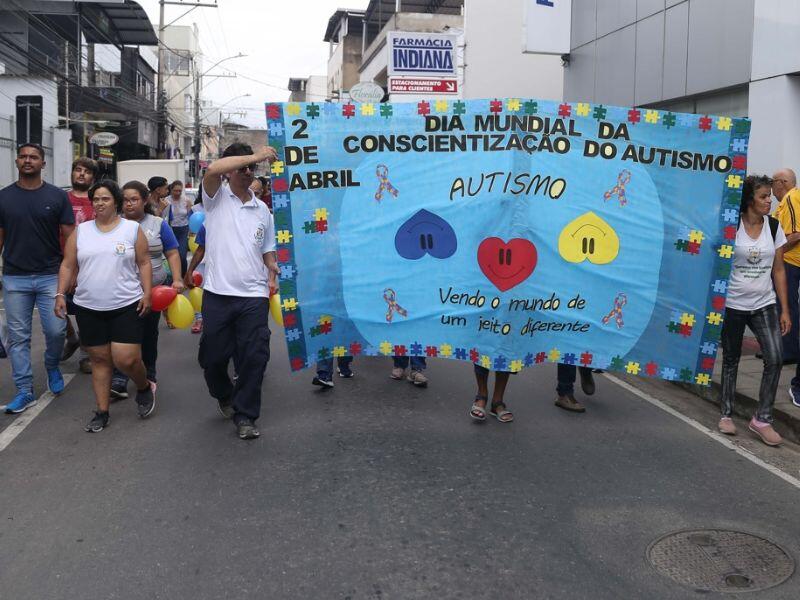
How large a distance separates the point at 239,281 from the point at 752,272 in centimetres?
363

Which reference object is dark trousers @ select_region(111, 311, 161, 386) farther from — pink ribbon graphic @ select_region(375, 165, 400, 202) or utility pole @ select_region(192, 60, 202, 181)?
utility pole @ select_region(192, 60, 202, 181)

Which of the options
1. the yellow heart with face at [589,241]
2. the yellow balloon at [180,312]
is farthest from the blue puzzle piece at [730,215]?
the yellow balloon at [180,312]

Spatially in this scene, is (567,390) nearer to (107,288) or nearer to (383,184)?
(383,184)

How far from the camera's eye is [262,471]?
186 inches

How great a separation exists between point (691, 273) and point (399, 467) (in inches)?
101

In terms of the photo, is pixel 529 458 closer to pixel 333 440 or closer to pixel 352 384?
pixel 333 440

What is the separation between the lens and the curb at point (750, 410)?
576 cm

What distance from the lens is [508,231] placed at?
5328mm

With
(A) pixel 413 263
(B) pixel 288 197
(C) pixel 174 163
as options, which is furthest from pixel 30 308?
(C) pixel 174 163

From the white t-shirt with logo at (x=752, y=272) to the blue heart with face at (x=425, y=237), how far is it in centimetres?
→ 204

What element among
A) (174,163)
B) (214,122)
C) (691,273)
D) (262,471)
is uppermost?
(214,122)

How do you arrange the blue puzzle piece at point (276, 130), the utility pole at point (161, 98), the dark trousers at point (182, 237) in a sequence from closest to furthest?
1. the blue puzzle piece at point (276, 130)
2. the dark trousers at point (182, 237)
3. the utility pole at point (161, 98)

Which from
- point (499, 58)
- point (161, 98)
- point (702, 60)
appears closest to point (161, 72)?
point (161, 98)

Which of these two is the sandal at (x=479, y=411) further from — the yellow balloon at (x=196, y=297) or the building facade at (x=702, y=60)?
the building facade at (x=702, y=60)
